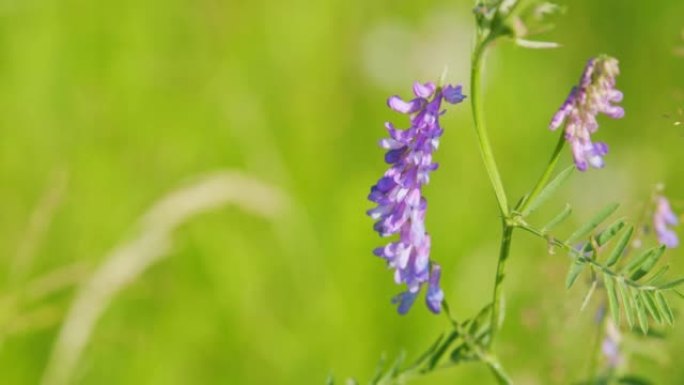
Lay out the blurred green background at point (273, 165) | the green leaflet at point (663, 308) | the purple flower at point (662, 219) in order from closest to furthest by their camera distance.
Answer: the green leaflet at point (663, 308)
the purple flower at point (662, 219)
the blurred green background at point (273, 165)

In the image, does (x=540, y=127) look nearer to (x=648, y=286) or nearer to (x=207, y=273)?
(x=207, y=273)

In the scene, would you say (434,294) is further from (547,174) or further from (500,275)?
(547,174)

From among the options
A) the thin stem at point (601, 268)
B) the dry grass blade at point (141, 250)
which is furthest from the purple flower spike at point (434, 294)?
the dry grass blade at point (141, 250)

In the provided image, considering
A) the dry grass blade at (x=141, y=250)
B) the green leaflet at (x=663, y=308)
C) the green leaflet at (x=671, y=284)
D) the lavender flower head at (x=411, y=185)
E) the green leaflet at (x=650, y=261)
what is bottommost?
the green leaflet at (x=663, y=308)

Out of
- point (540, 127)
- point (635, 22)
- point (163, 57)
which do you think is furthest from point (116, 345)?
point (635, 22)

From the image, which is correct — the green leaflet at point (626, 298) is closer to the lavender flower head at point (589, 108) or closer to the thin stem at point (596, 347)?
the lavender flower head at point (589, 108)

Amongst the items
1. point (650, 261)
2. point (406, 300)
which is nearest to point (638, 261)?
point (650, 261)

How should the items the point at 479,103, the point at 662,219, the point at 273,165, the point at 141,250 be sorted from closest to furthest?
the point at 479,103 < the point at 662,219 < the point at 141,250 < the point at 273,165
